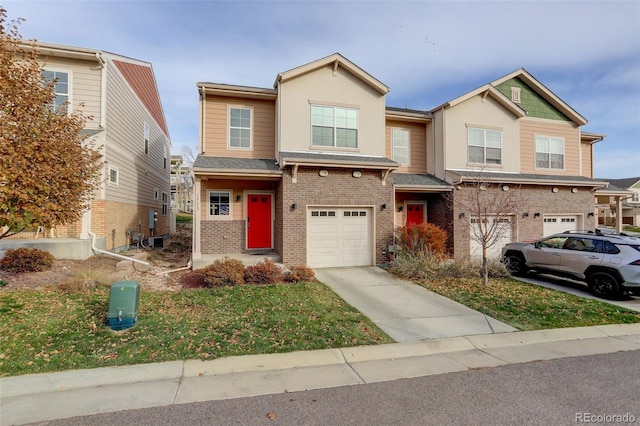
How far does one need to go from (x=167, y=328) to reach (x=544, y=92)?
1876 centimetres

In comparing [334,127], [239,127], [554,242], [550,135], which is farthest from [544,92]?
[239,127]

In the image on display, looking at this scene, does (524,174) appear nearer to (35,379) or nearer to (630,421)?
(630,421)

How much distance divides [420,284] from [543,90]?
12.8m

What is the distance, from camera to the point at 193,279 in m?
Answer: 9.37

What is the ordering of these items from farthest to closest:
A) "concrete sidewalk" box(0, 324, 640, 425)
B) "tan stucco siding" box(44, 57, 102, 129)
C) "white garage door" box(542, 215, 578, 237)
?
"white garage door" box(542, 215, 578, 237) → "tan stucco siding" box(44, 57, 102, 129) → "concrete sidewalk" box(0, 324, 640, 425)

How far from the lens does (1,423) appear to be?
337 cm

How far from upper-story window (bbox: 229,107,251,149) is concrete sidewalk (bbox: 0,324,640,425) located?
947cm

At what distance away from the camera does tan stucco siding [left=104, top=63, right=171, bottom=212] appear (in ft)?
41.4

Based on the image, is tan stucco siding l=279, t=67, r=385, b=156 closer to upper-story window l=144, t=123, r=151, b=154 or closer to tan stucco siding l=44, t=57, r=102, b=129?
tan stucco siding l=44, t=57, r=102, b=129

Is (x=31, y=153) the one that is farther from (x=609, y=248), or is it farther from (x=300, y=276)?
(x=609, y=248)

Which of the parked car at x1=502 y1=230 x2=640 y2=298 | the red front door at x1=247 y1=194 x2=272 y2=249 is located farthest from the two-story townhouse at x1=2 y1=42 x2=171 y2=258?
the parked car at x1=502 y1=230 x2=640 y2=298

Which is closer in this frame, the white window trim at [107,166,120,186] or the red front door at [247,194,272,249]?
the white window trim at [107,166,120,186]

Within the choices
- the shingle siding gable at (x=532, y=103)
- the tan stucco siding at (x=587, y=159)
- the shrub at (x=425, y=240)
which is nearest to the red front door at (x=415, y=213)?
the shrub at (x=425, y=240)

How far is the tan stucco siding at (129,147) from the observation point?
12609 mm
